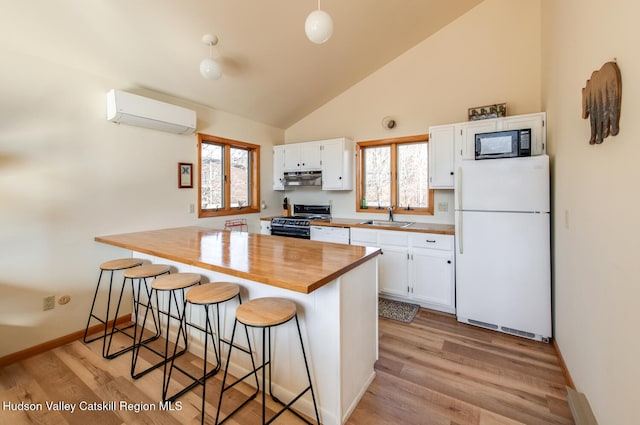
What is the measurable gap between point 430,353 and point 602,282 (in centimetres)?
132

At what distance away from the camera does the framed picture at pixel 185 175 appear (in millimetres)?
3362

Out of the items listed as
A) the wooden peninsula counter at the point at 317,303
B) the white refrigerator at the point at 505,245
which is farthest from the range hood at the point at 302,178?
the wooden peninsula counter at the point at 317,303

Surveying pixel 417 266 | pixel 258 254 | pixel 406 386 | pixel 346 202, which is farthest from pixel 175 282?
pixel 346 202

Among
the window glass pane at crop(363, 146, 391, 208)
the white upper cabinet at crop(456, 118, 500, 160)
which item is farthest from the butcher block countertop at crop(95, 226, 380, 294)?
the window glass pane at crop(363, 146, 391, 208)

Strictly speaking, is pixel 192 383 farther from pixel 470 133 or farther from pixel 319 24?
pixel 470 133

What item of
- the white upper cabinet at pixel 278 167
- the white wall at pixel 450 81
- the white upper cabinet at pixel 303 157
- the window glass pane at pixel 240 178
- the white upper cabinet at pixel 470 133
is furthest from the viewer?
the white upper cabinet at pixel 278 167

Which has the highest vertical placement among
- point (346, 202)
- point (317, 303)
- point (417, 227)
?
point (346, 202)

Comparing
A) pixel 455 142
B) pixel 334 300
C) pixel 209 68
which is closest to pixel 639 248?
pixel 334 300

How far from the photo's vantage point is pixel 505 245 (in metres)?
2.58

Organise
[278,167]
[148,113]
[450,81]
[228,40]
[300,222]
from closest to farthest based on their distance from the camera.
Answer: [228,40] < [148,113] < [450,81] < [300,222] < [278,167]

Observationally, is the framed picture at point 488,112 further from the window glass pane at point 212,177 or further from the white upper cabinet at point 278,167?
the window glass pane at point 212,177

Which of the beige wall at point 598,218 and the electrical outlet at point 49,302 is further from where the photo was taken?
the electrical outlet at point 49,302

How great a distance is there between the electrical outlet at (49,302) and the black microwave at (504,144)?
13.6 feet

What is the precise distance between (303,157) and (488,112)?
251 centimetres
